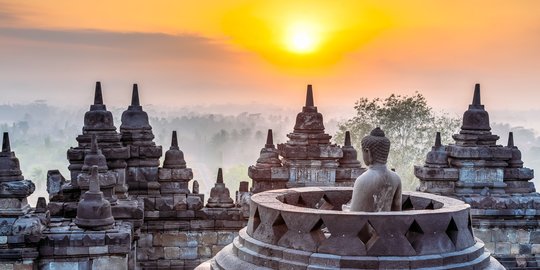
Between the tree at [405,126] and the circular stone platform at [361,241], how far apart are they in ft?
91.6

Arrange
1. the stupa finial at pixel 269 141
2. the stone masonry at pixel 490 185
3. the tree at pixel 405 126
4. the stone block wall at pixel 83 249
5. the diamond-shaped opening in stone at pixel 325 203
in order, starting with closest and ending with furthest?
1. the diamond-shaped opening in stone at pixel 325 203
2. the stone block wall at pixel 83 249
3. the stone masonry at pixel 490 185
4. the stupa finial at pixel 269 141
5. the tree at pixel 405 126

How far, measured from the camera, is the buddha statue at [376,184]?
10016mm

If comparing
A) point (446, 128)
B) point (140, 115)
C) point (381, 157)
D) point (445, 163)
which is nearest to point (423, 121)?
point (446, 128)

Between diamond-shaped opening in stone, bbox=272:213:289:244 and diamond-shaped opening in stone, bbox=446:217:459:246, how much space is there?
1949 millimetres

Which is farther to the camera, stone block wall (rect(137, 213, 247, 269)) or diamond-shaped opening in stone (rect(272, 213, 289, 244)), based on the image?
→ stone block wall (rect(137, 213, 247, 269))

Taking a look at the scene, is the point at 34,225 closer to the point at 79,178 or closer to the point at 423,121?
the point at 79,178

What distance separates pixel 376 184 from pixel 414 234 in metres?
0.86

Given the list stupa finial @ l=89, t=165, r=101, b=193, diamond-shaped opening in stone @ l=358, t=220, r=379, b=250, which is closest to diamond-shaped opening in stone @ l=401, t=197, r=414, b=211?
diamond-shaped opening in stone @ l=358, t=220, r=379, b=250

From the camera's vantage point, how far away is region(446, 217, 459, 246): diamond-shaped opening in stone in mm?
9633

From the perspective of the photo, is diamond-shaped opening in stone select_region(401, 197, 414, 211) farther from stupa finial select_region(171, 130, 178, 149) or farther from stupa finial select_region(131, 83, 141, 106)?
stupa finial select_region(131, 83, 141, 106)

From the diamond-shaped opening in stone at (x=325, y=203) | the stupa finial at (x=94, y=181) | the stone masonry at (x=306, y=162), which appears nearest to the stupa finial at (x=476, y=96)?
the stone masonry at (x=306, y=162)

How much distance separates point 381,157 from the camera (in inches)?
401

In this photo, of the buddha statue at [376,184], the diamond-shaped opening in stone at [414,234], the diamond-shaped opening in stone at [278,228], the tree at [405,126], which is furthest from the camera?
the tree at [405,126]

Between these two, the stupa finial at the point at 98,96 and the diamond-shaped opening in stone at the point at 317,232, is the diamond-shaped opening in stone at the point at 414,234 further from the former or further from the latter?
the stupa finial at the point at 98,96
